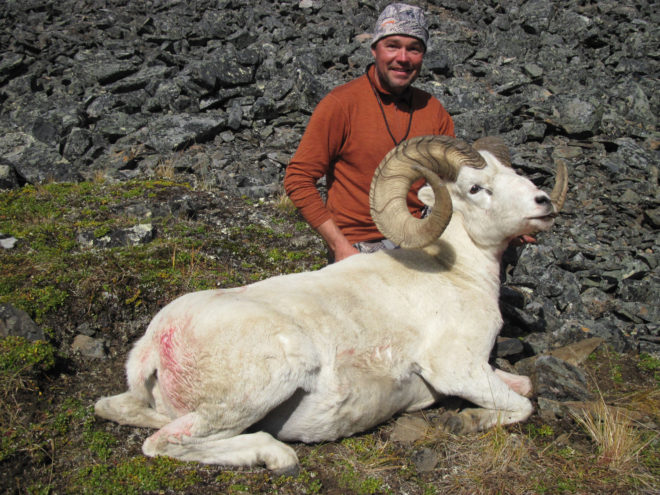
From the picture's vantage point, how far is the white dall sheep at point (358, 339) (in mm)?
4172

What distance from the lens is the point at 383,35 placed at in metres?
6.41

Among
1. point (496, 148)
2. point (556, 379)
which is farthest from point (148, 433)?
point (496, 148)

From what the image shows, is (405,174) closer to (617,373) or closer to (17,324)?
(617,373)

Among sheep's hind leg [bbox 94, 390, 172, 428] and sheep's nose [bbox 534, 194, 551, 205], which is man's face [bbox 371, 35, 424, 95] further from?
sheep's hind leg [bbox 94, 390, 172, 428]

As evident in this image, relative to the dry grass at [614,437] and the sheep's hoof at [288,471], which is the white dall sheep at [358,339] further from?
the dry grass at [614,437]

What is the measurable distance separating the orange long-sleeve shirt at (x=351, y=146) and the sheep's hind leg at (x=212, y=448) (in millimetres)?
2756

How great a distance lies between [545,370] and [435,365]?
156 centimetres

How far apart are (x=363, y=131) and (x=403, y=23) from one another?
4.32 ft

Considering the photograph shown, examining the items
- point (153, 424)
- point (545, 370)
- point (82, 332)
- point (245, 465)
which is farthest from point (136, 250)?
point (545, 370)

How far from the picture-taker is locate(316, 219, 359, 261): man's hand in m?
6.06

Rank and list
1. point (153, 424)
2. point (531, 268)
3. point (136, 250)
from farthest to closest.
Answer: point (531, 268) < point (136, 250) < point (153, 424)

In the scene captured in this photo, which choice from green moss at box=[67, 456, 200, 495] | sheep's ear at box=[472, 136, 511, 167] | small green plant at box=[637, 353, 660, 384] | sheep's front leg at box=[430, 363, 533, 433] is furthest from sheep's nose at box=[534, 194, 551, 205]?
green moss at box=[67, 456, 200, 495]

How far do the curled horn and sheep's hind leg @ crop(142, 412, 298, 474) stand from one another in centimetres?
218

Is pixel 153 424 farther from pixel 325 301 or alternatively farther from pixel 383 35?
pixel 383 35
